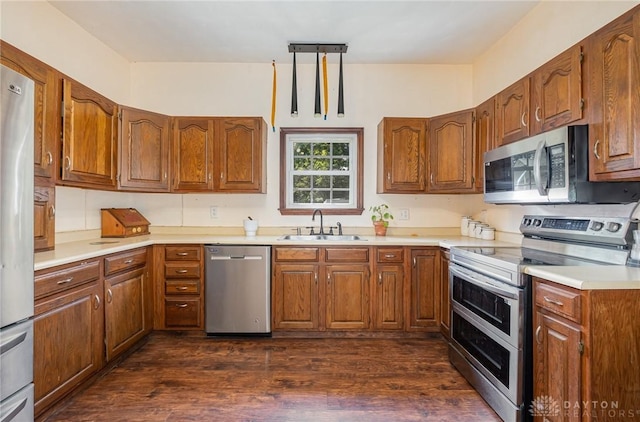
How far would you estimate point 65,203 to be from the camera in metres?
2.64

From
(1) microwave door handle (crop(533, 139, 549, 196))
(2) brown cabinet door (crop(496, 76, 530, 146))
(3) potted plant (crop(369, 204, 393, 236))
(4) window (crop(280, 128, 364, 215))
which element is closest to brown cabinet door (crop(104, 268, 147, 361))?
(4) window (crop(280, 128, 364, 215))

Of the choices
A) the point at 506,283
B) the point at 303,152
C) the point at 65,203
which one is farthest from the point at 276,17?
the point at 506,283

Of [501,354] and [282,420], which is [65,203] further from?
[501,354]

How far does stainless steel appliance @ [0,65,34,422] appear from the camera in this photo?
4.12 feet

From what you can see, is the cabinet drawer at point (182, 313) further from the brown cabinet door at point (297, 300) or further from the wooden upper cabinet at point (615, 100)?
the wooden upper cabinet at point (615, 100)

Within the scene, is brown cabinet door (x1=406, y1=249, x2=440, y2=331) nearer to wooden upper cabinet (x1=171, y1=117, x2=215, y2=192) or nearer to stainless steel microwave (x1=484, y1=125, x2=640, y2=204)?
stainless steel microwave (x1=484, y1=125, x2=640, y2=204)

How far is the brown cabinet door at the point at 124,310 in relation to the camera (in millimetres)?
2258

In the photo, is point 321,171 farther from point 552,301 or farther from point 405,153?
point 552,301

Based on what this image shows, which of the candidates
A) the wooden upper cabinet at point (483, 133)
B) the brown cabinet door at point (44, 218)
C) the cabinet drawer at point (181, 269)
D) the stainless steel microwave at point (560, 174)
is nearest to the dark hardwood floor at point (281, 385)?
the cabinet drawer at point (181, 269)

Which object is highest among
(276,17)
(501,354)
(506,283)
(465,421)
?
(276,17)

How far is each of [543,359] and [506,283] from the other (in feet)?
1.23

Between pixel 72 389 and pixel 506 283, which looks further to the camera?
pixel 72 389

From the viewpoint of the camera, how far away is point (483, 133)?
8.84 ft

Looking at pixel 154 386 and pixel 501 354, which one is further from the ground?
pixel 501 354
